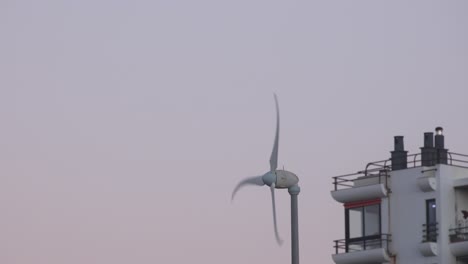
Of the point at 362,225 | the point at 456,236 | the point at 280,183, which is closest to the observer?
the point at 280,183

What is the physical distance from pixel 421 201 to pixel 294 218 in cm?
3155

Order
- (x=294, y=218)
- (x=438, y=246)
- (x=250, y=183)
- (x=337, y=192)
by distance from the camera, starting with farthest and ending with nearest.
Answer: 1. (x=337, y=192)
2. (x=438, y=246)
3. (x=250, y=183)
4. (x=294, y=218)

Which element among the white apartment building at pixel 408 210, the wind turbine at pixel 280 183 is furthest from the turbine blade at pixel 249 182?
the white apartment building at pixel 408 210

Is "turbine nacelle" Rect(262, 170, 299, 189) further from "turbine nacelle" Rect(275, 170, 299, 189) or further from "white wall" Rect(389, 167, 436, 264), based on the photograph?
"white wall" Rect(389, 167, 436, 264)

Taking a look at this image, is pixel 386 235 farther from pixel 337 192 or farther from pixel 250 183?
pixel 250 183

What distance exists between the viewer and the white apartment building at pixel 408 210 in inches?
3959

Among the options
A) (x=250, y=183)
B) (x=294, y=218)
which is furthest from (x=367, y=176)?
(x=294, y=218)

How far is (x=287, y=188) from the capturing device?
7450 centimetres

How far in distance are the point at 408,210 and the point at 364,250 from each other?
4.34 m

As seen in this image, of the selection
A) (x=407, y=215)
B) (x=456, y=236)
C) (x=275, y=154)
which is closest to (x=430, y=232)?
(x=456, y=236)

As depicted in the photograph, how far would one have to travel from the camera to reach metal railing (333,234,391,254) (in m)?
104

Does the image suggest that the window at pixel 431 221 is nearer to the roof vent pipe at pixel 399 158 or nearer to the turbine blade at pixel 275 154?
the roof vent pipe at pixel 399 158

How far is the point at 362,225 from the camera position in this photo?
106m

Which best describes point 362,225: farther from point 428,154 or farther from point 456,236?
point 456,236
